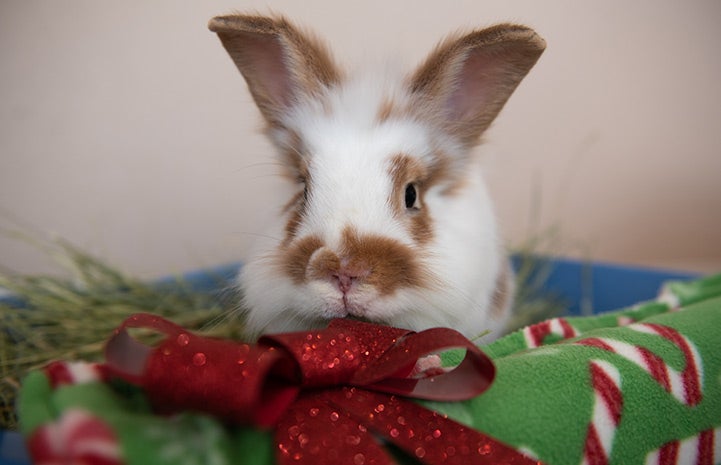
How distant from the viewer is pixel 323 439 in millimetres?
539

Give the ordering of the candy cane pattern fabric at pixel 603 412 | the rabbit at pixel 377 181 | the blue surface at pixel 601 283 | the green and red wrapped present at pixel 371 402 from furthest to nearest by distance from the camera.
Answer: the blue surface at pixel 601 283 → the rabbit at pixel 377 181 → the candy cane pattern fabric at pixel 603 412 → the green and red wrapped present at pixel 371 402

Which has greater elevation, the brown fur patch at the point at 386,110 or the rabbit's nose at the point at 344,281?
the brown fur patch at the point at 386,110

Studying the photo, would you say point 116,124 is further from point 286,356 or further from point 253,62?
point 286,356

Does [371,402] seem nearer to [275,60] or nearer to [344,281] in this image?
[344,281]

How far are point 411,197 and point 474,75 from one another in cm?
24

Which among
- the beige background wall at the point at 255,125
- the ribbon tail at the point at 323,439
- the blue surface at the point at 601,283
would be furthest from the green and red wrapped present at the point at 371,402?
the blue surface at the point at 601,283

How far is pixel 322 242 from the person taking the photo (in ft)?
2.49

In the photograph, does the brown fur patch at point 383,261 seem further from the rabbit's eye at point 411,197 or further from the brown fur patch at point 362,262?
the rabbit's eye at point 411,197

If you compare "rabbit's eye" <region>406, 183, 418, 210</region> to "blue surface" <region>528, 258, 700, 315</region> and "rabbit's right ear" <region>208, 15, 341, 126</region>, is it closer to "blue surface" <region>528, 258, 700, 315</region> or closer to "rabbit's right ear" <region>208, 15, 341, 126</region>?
"rabbit's right ear" <region>208, 15, 341, 126</region>

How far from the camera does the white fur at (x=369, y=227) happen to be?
0.75 meters

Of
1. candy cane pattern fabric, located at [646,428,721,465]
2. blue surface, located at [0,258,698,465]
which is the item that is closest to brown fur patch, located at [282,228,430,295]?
candy cane pattern fabric, located at [646,428,721,465]

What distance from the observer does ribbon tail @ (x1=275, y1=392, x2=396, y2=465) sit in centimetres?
52

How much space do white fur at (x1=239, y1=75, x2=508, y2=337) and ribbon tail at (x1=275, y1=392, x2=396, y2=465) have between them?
0.17 metres

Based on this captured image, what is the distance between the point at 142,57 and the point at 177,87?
4.8 inches
